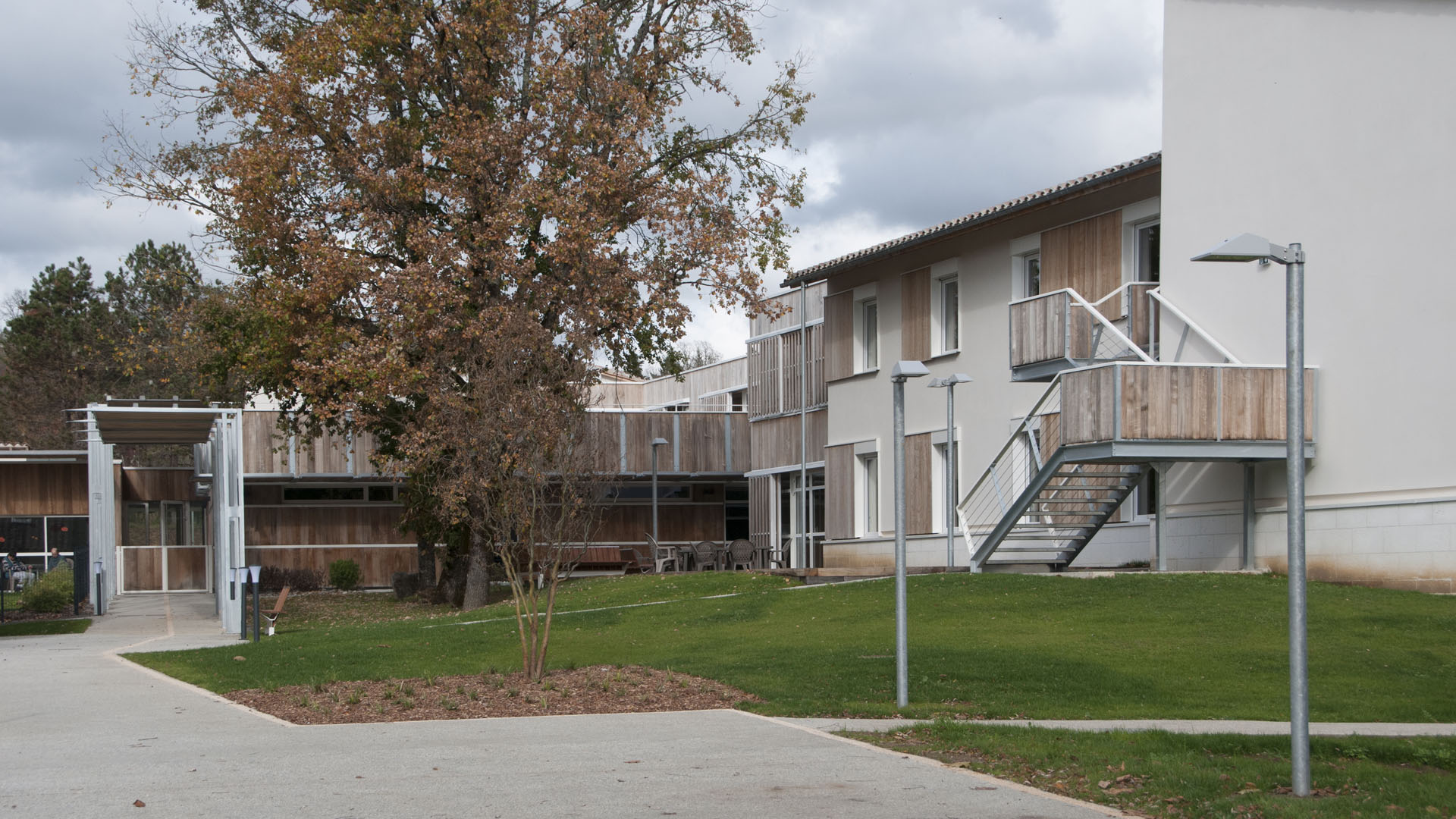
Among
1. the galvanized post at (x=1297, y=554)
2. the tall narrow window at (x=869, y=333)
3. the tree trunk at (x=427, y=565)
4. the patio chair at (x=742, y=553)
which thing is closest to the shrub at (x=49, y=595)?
the tree trunk at (x=427, y=565)

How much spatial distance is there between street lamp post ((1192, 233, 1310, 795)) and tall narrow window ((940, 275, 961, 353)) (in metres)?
18.7

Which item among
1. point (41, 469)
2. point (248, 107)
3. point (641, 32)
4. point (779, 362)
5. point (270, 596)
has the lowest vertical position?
point (270, 596)

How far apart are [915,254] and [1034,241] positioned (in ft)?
10.9

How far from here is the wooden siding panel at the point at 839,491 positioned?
29.6m

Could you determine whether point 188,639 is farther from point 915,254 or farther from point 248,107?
point 915,254

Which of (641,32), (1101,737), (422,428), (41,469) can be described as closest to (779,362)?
(641,32)

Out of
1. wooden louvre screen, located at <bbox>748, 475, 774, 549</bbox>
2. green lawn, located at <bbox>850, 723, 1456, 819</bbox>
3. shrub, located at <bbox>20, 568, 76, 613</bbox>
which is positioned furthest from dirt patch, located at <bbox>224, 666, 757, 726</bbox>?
wooden louvre screen, located at <bbox>748, 475, 774, 549</bbox>

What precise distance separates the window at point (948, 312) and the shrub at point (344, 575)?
17.7 m

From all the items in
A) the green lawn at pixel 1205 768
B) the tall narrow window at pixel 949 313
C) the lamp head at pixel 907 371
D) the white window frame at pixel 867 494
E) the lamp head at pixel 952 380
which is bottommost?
the green lawn at pixel 1205 768

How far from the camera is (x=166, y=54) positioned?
2639 centimetres

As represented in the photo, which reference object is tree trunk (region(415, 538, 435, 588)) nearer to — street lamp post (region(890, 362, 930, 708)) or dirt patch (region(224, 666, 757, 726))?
dirt patch (region(224, 666, 757, 726))

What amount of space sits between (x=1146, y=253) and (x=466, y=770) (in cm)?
1660

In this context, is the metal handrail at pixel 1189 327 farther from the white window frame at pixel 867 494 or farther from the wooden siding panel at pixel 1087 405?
the white window frame at pixel 867 494

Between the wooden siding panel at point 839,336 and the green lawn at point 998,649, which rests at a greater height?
the wooden siding panel at point 839,336
